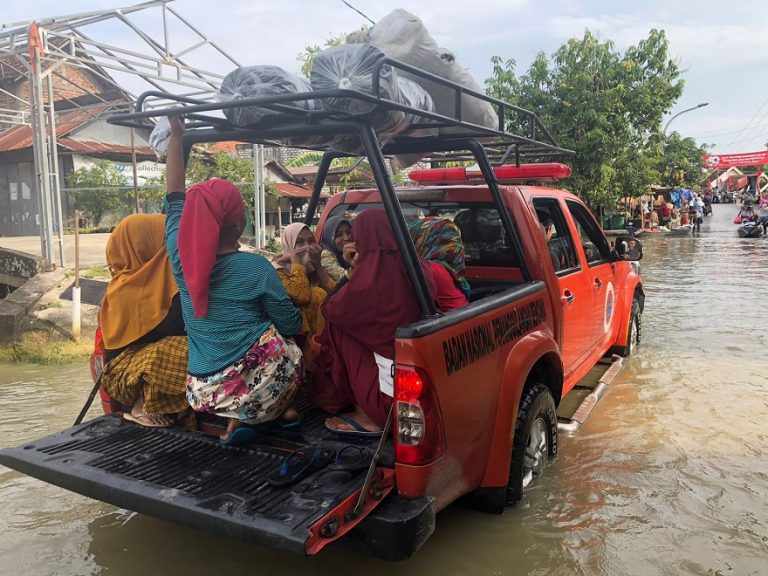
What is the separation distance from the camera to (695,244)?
20.1 metres

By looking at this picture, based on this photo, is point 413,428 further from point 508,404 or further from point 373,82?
point 373,82

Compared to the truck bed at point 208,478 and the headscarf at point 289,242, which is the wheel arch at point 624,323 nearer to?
the headscarf at point 289,242

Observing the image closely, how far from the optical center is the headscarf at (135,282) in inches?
131

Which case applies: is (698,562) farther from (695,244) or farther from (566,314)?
(695,244)

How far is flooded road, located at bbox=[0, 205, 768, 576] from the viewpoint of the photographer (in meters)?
3.00

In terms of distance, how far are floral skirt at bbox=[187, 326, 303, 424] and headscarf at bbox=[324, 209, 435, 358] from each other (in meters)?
0.38

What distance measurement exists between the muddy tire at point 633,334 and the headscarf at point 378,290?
3.74 metres

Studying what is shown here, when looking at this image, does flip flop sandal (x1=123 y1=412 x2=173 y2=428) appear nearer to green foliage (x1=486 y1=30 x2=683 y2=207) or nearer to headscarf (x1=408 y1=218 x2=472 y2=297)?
headscarf (x1=408 y1=218 x2=472 y2=297)

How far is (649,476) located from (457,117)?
252 cm

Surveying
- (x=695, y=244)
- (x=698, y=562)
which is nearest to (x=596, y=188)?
(x=695, y=244)

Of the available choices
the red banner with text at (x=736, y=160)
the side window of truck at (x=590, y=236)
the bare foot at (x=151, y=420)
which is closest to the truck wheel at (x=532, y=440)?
the side window of truck at (x=590, y=236)

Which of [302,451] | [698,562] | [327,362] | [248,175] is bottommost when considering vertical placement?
[698,562]

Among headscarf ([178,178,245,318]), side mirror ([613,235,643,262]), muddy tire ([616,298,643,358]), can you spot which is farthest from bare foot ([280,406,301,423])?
muddy tire ([616,298,643,358])

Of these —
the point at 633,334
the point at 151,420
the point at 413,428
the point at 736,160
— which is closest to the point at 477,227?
the point at 413,428
